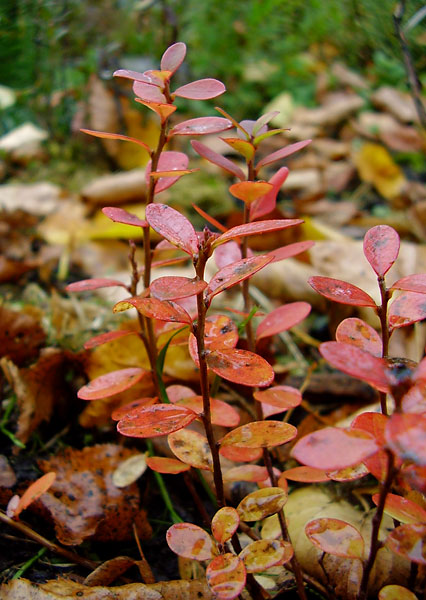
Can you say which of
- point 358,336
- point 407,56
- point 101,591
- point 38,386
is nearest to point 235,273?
point 358,336

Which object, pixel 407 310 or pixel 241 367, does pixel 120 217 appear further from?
pixel 407 310

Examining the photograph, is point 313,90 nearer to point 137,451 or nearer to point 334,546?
point 137,451

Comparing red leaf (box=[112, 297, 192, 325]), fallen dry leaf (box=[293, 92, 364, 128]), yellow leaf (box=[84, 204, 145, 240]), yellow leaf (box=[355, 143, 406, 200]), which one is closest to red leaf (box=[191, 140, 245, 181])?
red leaf (box=[112, 297, 192, 325])

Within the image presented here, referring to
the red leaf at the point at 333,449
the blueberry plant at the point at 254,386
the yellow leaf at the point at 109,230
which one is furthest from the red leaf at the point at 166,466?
the yellow leaf at the point at 109,230

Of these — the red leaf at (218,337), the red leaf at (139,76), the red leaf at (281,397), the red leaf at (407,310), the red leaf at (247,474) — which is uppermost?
the red leaf at (139,76)

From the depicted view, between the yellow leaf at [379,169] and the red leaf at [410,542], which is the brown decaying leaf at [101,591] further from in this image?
the yellow leaf at [379,169]

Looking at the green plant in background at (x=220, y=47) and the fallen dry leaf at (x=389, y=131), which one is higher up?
the green plant in background at (x=220, y=47)
